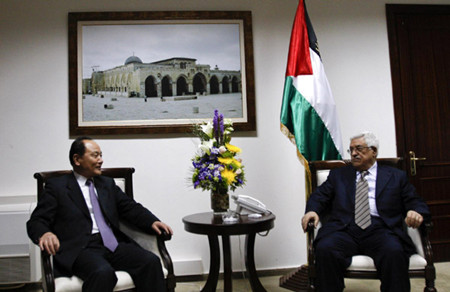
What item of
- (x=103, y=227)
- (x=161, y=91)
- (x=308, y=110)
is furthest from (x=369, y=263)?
(x=161, y=91)

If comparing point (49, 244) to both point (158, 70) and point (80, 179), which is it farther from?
point (158, 70)

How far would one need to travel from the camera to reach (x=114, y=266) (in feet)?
7.93

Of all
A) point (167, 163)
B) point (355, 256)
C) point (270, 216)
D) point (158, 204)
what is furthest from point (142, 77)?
point (355, 256)

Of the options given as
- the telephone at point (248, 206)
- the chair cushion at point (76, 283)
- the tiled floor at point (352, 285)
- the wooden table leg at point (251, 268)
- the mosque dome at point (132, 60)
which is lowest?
the tiled floor at point (352, 285)

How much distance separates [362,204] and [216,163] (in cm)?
103

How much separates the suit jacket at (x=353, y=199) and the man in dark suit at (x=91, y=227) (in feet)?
3.58

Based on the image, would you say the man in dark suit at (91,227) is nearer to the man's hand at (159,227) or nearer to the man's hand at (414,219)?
the man's hand at (159,227)

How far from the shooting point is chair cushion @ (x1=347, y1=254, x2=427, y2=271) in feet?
7.79

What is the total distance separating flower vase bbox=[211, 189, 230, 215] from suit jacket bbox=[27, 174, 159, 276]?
1.82 ft

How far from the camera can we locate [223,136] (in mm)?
2957

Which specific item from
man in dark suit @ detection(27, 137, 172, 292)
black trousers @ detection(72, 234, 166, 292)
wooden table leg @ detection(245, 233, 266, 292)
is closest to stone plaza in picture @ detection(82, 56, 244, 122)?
man in dark suit @ detection(27, 137, 172, 292)

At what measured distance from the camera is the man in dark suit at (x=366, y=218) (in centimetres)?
238

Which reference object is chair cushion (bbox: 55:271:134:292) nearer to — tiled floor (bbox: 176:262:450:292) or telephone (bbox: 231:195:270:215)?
telephone (bbox: 231:195:270:215)

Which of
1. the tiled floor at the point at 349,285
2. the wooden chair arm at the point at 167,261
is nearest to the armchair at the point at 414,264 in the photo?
the wooden chair arm at the point at 167,261
